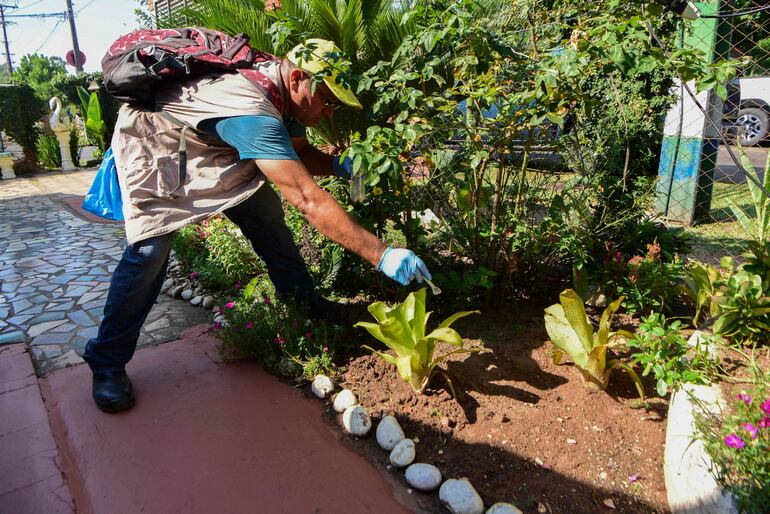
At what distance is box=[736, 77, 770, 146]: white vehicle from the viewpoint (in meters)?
9.87

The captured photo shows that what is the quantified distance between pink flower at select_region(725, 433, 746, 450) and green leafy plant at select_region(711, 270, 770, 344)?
80 cm

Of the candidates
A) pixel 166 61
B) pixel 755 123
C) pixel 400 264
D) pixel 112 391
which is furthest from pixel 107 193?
pixel 755 123

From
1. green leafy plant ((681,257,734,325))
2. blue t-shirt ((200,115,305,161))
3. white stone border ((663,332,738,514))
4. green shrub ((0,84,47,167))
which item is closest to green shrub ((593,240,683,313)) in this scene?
green leafy plant ((681,257,734,325))

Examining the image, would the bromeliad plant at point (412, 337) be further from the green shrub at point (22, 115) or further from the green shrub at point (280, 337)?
the green shrub at point (22, 115)

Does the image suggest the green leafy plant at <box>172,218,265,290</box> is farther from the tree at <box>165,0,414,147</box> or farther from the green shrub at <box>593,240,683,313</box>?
the green shrub at <box>593,240,683,313</box>

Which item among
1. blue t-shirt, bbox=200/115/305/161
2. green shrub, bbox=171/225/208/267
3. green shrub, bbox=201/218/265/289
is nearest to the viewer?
blue t-shirt, bbox=200/115/305/161

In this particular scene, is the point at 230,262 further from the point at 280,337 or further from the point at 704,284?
the point at 704,284

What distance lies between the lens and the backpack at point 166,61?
234 cm

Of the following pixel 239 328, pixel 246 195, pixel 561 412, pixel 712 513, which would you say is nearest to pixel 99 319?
pixel 239 328

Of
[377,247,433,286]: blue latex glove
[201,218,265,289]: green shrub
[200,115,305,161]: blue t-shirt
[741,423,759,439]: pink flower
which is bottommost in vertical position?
[201,218,265,289]: green shrub

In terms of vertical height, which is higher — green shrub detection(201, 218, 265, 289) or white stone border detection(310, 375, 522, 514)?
green shrub detection(201, 218, 265, 289)

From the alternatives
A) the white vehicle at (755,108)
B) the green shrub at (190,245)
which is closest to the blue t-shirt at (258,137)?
the green shrub at (190,245)

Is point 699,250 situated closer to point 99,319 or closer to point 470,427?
point 470,427

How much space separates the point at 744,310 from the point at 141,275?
2760mm
